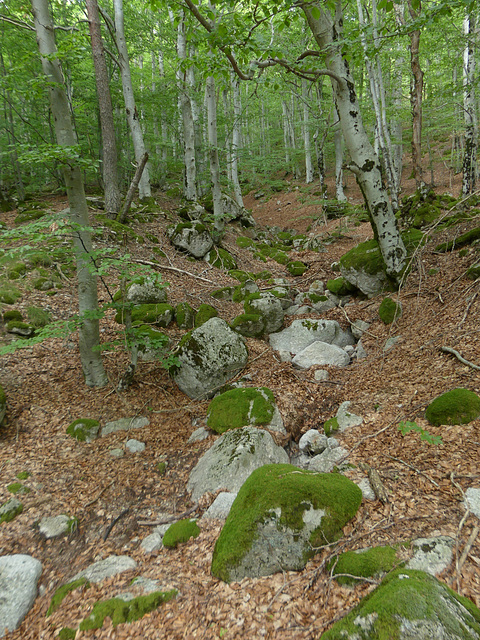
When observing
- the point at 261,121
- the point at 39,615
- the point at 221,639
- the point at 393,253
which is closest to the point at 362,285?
the point at 393,253

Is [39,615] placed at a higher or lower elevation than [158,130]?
lower

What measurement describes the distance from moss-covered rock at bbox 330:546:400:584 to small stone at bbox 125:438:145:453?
9.95 ft

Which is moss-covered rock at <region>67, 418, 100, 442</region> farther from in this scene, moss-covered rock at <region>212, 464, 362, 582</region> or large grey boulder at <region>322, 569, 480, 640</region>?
large grey boulder at <region>322, 569, 480, 640</region>

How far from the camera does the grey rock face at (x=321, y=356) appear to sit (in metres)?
5.94

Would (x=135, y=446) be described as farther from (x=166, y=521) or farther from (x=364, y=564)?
(x=364, y=564)

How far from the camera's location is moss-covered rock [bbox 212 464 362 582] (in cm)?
235

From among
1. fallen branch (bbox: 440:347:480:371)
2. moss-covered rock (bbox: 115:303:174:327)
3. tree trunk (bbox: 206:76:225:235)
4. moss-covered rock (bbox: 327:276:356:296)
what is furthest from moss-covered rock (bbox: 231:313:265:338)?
tree trunk (bbox: 206:76:225:235)

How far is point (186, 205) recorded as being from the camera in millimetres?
12648

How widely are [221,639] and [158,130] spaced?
86.4 ft

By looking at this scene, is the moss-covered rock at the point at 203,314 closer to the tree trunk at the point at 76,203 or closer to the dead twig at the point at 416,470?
the tree trunk at the point at 76,203

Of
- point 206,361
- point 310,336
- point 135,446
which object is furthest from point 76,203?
point 310,336

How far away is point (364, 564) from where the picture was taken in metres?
2.03

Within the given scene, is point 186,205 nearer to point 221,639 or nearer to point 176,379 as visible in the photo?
point 176,379

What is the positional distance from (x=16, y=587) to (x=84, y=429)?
6.86 ft
